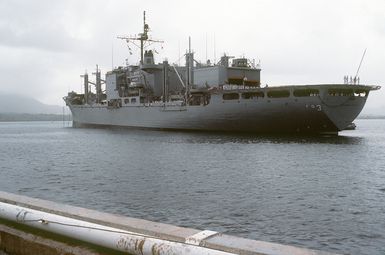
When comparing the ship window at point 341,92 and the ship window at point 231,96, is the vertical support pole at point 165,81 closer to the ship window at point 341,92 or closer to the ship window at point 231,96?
the ship window at point 231,96

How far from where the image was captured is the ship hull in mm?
42844

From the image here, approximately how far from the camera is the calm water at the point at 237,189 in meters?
11.0

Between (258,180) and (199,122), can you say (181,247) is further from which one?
(199,122)

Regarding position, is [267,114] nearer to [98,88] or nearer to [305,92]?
[305,92]

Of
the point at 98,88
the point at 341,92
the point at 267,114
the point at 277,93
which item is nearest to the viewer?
the point at 341,92

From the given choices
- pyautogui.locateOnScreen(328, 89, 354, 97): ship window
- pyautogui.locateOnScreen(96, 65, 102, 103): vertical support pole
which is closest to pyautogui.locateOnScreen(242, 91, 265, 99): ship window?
pyautogui.locateOnScreen(328, 89, 354, 97): ship window

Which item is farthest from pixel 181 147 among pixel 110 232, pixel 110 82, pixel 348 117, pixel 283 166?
pixel 110 82

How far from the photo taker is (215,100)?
160 feet

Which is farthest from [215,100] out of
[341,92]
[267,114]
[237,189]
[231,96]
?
[237,189]

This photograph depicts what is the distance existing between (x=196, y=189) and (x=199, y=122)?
35.6 metres

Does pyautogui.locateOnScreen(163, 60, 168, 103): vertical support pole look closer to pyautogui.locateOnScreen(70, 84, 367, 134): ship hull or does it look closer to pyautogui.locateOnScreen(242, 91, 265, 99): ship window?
pyautogui.locateOnScreen(70, 84, 367, 134): ship hull

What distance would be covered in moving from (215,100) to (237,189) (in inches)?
1285

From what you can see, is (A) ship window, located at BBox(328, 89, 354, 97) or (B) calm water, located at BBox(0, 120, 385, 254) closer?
(B) calm water, located at BBox(0, 120, 385, 254)

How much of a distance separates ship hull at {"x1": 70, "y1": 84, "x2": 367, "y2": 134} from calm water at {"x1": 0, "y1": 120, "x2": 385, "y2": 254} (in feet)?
40.6
